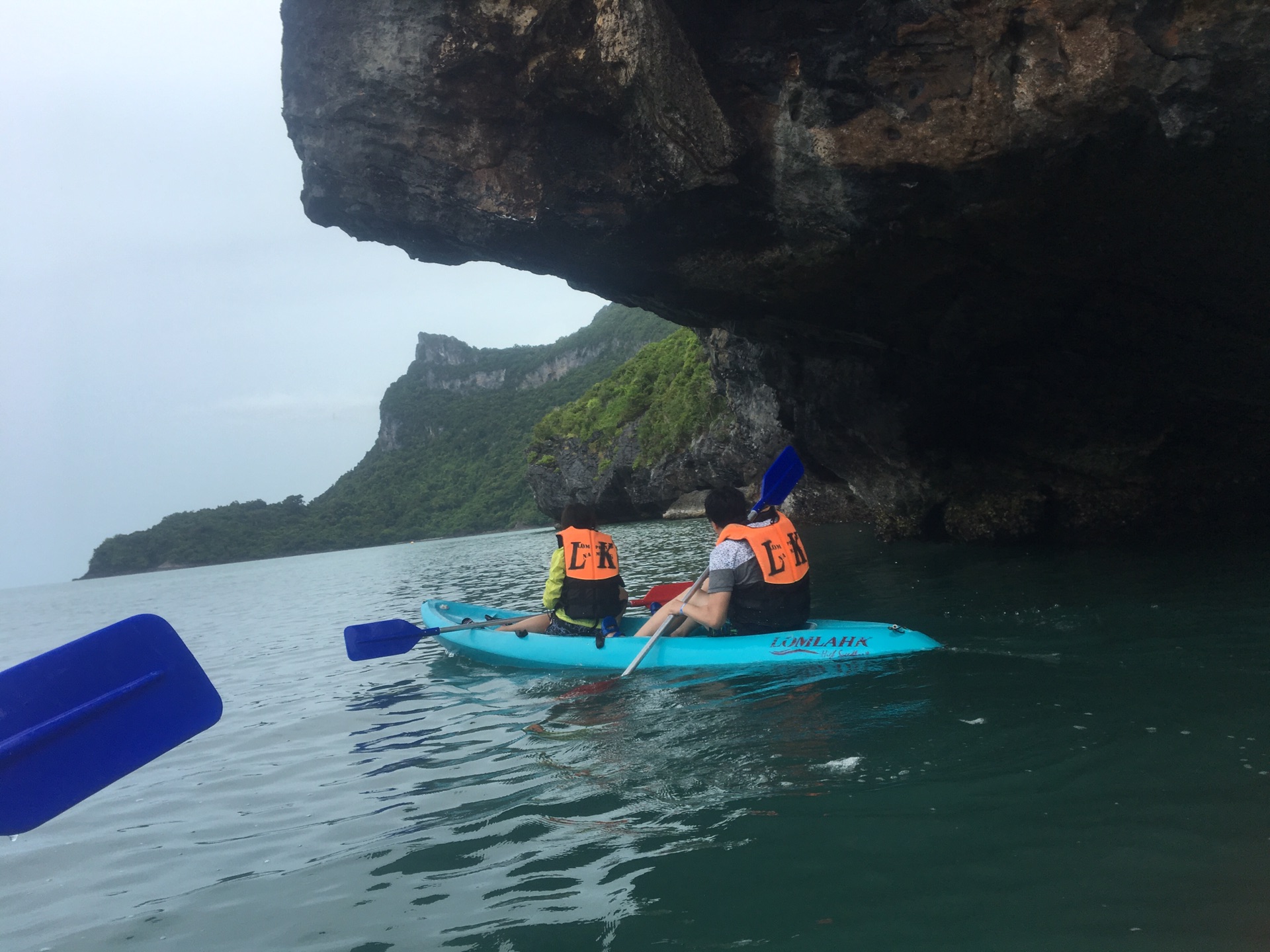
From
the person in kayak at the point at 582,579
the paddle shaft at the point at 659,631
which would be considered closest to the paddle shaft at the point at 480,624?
the person in kayak at the point at 582,579

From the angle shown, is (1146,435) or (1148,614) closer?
(1148,614)

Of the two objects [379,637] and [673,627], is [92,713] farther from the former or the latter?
[379,637]

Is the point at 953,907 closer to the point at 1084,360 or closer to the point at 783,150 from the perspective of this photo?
the point at 783,150

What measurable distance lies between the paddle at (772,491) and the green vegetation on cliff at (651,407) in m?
23.2

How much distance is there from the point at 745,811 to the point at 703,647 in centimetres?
325

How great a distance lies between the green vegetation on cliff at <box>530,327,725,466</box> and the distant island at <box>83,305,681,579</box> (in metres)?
15.7

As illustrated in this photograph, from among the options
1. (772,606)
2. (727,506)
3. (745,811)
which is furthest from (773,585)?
(745,811)

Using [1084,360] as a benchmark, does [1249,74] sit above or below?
above

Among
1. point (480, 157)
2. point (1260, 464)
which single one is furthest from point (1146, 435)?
point (480, 157)

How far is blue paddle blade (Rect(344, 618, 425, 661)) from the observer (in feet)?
27.8

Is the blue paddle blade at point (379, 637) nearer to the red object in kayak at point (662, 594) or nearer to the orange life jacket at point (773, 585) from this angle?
the red object in kayak at point (662, 594)

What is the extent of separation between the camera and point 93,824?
4887 mm

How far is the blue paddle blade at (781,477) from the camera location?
701 cm

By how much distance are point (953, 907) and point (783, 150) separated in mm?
6272
